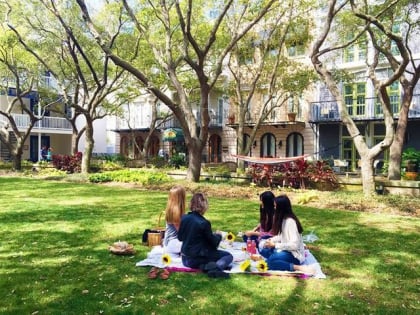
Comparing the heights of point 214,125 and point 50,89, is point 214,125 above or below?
below

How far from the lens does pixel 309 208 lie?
1016 cm

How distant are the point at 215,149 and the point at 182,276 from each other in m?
24.5

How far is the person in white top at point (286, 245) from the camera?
4.84 meters

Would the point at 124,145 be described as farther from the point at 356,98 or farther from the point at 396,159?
the point at 396,159

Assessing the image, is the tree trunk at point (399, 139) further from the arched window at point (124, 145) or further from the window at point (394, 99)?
the arched window at point (124, 145)

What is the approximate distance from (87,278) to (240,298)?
1.74 meters

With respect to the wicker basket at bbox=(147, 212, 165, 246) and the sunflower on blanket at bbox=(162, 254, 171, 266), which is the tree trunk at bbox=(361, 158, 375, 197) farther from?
the sunflower on blanket at bbox=(162, 254, 171, 266)

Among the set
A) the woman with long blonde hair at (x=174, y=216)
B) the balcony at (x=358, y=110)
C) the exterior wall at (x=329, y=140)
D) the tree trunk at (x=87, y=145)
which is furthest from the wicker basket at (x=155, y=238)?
the exterior wall at (x=329, y=140)

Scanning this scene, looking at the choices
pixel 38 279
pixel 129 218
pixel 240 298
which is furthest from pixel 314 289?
pixel 129 218

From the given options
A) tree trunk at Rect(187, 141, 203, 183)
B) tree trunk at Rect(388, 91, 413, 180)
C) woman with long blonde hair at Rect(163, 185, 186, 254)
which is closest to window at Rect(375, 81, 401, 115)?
tree trunk at Rect(388, 91, 413, 180)

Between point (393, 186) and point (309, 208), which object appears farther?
point (393, 186)

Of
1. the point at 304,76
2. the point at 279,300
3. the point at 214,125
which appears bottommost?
the point at 279,300

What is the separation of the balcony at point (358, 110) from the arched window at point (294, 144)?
1.66m

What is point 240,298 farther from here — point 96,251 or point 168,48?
point 168,48
